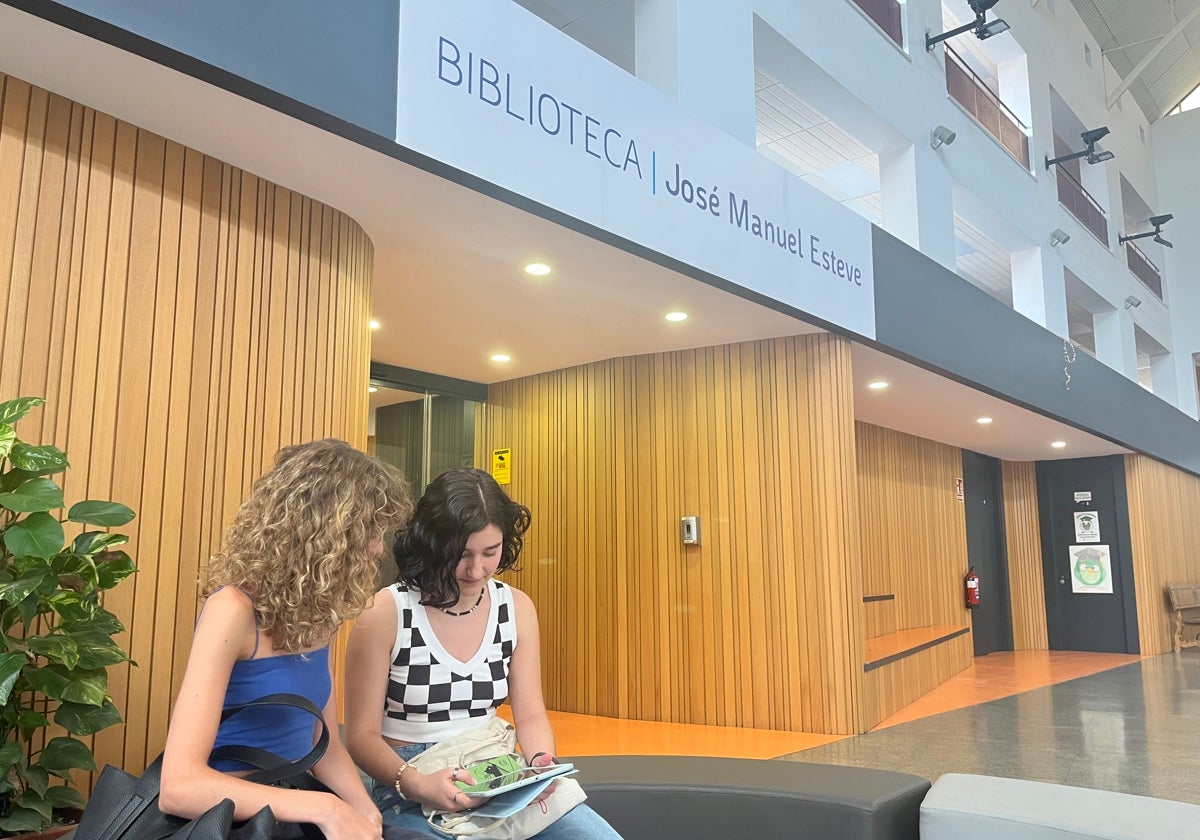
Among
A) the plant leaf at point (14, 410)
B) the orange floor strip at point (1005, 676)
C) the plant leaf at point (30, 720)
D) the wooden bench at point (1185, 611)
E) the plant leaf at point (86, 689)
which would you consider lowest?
the orange floor strip at point (1005, 676)

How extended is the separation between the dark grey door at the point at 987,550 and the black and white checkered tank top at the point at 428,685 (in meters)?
11.3

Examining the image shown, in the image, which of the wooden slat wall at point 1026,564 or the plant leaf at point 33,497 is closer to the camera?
the plant leaf at point 33,497

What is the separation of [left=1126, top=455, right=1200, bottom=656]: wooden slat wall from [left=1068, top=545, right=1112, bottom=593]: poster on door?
1.13 ft

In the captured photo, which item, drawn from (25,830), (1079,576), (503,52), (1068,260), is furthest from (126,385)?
(1079,576)

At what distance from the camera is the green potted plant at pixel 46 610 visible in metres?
2.35

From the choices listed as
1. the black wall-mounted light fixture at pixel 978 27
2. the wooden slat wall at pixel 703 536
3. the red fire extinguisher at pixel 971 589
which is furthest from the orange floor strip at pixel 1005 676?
the black wall-mounted light fixture at pixel 978 27

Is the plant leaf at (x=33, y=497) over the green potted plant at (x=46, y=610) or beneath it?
over

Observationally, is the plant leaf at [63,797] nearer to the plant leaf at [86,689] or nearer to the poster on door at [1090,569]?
the plant leaf at [86,689]

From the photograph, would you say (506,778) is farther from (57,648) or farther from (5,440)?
(5,440)

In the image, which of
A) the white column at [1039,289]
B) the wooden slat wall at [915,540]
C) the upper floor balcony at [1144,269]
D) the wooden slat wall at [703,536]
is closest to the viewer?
the wooden slat wall at [703,536]

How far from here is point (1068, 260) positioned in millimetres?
11312

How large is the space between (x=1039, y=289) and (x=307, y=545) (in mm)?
10594

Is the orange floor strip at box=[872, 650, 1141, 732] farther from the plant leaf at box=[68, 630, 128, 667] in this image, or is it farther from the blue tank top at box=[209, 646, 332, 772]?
the blue tank top at box=[209, 646, 332, 772]

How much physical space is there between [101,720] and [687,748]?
3817 millimetres
